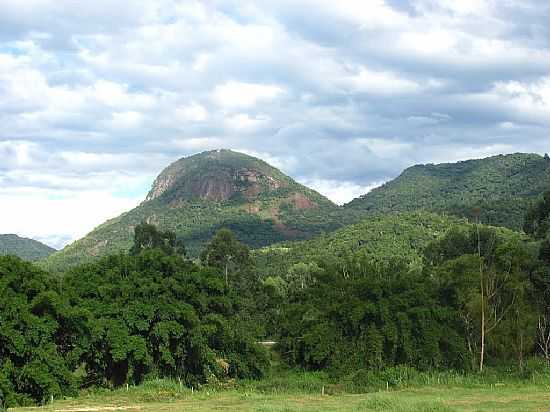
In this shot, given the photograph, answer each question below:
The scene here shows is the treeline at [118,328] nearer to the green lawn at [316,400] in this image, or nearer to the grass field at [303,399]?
the grass field at [303,399]

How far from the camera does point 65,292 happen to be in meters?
33.0

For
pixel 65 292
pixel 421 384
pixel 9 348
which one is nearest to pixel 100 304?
pixel 65 292

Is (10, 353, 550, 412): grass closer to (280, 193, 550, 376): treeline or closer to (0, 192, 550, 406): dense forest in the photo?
(0, 192, 550, 406): dense forest

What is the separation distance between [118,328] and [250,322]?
872 cm

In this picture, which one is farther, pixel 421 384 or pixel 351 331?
pixel 351 331

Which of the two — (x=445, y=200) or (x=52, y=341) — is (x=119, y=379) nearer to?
(x=52, y=341)

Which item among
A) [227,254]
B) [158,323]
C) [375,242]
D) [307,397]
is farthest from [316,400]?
[375,242]

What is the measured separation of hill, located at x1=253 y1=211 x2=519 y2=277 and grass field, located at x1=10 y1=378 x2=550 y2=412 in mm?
55295

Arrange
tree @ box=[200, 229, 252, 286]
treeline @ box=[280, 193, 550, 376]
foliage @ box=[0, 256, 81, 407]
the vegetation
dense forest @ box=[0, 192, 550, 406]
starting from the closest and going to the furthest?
foliage @ box=[0, 256, 81, 407]
the vegetation
dense forest @ box=[0, 192, 550, 406]
treeline @ box=[280, 193, 550, 376]
tree @ box=[200, 229, 252, 286]

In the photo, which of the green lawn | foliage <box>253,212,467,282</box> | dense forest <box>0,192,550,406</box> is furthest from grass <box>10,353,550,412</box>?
foliage <box>253,212,467,282</box>

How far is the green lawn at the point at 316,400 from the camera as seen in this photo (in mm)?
23484

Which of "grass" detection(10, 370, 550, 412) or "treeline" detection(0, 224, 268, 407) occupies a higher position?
"treeline" detection(0, 224, 268, 407)

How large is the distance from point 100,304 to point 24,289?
4.41 metres

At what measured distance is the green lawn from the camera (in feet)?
77.0
